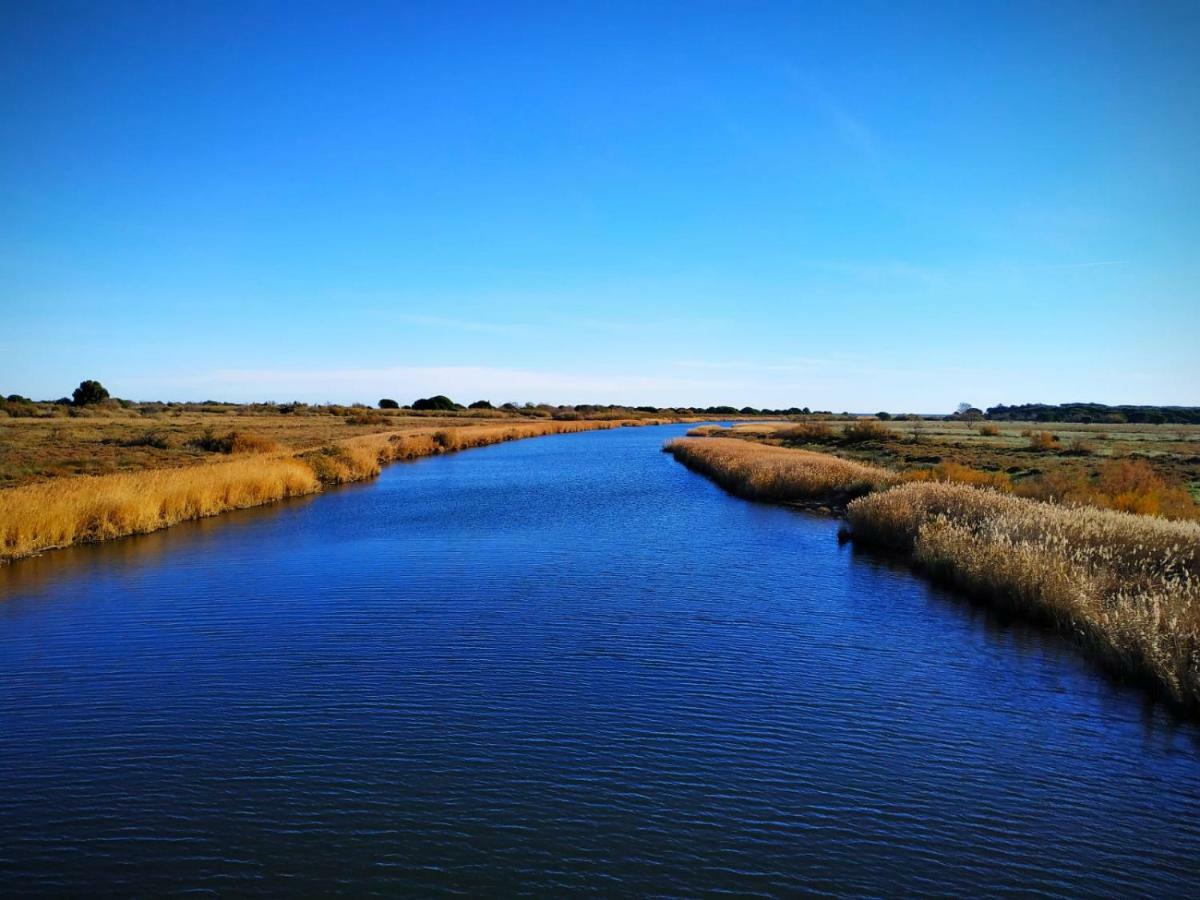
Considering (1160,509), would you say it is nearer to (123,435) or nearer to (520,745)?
(520,745)

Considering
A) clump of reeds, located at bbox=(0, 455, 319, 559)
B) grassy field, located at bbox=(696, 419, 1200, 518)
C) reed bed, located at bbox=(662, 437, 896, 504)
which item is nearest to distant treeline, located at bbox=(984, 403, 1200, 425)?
grassy field, located at bbox=(696, 419, 1200, 518)

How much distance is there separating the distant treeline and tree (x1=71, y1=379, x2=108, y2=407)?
121 metres

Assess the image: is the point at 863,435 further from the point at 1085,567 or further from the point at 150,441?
the point at 150,441

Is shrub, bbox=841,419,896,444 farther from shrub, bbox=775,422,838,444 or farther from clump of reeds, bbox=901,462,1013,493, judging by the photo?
clump of reeds, bbox=901,462,1013,493

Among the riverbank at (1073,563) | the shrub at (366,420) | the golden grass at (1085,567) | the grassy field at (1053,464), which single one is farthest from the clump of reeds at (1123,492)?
the shrub at (366,420)

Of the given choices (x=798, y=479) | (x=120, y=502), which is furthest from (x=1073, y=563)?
(x=120, y=502)

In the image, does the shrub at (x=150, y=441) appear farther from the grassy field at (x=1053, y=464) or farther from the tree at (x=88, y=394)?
the tree at (x=88, y=394)

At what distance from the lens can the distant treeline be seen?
101637 millimetres

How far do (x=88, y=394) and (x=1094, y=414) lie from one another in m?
137

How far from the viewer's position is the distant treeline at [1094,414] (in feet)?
Answer: 333

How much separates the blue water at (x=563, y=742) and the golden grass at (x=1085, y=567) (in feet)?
1.99

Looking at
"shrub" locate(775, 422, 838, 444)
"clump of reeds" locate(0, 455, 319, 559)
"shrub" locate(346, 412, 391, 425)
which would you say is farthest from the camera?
"shrub" locate(346, 412, 391, 425)

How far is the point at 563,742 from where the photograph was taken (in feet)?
27.1

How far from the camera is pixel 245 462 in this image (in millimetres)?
31188
